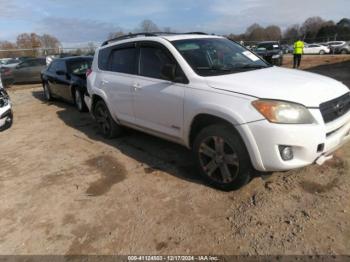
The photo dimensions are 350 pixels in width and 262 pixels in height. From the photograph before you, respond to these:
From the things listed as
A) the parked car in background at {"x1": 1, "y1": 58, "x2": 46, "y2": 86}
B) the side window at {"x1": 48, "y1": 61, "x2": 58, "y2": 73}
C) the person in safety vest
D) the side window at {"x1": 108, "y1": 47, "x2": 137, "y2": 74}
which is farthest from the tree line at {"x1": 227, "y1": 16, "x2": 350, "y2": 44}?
the side window at {"x1": 108, "y1": 47, "x2": 137, "y2": 74}

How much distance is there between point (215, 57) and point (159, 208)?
6.99ft

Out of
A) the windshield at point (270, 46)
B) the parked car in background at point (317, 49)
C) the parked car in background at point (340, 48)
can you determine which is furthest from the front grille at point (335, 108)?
the parked car in background at point (317, 49)

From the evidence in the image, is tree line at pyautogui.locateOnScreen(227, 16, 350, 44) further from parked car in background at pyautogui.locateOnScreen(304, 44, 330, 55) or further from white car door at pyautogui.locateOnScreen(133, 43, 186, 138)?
white car door at pyautogui.locateOnScreen(133, 43, 186, 138)

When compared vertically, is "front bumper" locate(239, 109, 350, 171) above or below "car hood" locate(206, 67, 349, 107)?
below

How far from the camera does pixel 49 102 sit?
1112 centimetres

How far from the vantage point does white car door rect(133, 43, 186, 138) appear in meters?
4.15

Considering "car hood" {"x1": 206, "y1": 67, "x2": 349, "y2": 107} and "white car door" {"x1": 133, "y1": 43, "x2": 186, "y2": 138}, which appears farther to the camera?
"white car door" {"x1": 133, "y1": 43, "x2": 186, "y2": 138}

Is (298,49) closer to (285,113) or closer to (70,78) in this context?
(70,78)

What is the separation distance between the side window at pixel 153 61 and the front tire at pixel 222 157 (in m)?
1.10

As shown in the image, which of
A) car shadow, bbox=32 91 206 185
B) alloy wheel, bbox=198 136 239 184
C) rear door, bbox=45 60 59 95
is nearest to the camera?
alloy wheel, bbox=198 136 239 184

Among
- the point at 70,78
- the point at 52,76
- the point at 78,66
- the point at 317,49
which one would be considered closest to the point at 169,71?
the point at 70,78

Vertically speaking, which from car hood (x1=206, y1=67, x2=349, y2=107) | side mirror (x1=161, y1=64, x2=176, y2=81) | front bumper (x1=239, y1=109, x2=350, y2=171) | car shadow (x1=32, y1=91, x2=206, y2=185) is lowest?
car shadow (x1=32, y1=91, x2=206, y2=185)

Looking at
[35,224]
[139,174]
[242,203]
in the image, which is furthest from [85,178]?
[242,203]

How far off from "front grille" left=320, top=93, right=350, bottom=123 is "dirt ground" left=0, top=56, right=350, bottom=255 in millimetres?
879
